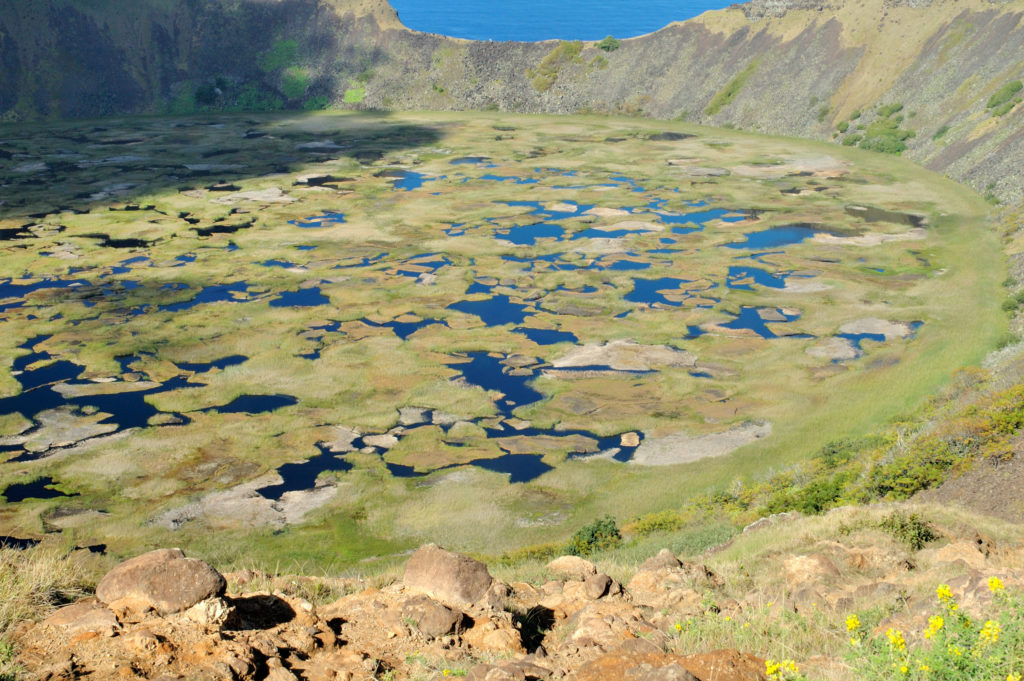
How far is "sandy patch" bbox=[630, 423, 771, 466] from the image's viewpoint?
2417 cm

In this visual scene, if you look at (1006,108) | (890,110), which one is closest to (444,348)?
(1006,108)

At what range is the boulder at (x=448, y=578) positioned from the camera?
1139 cm

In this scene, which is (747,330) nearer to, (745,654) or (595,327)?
(595,327)

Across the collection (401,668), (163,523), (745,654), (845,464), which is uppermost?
(745,654)

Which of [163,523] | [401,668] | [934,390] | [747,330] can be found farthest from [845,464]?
[163,523]

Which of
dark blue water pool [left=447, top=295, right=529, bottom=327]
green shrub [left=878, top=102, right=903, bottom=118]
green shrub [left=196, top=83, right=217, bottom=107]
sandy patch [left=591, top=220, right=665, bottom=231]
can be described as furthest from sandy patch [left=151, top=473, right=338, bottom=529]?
green shrub [left=196, top=83, right=217, bottom=107]

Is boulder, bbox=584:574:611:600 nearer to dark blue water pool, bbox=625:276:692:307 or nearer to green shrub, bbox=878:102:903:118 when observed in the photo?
dark blue water pool, bbox=625:276:692:307

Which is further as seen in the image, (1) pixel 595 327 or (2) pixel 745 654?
(1) pixel 595 327

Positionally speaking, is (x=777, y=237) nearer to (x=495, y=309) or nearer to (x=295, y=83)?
(x=495, y=309)

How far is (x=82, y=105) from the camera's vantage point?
89438 millimetres

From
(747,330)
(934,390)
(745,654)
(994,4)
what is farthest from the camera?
(994,4)

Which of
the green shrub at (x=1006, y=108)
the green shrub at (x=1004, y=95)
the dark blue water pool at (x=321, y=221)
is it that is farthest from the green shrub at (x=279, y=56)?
the green shrub at (x=1006, y=108)

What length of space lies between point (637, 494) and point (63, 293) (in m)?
29.2

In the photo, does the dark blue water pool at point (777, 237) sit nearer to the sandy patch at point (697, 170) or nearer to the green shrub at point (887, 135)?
the sandy patch at point (697, 170)
